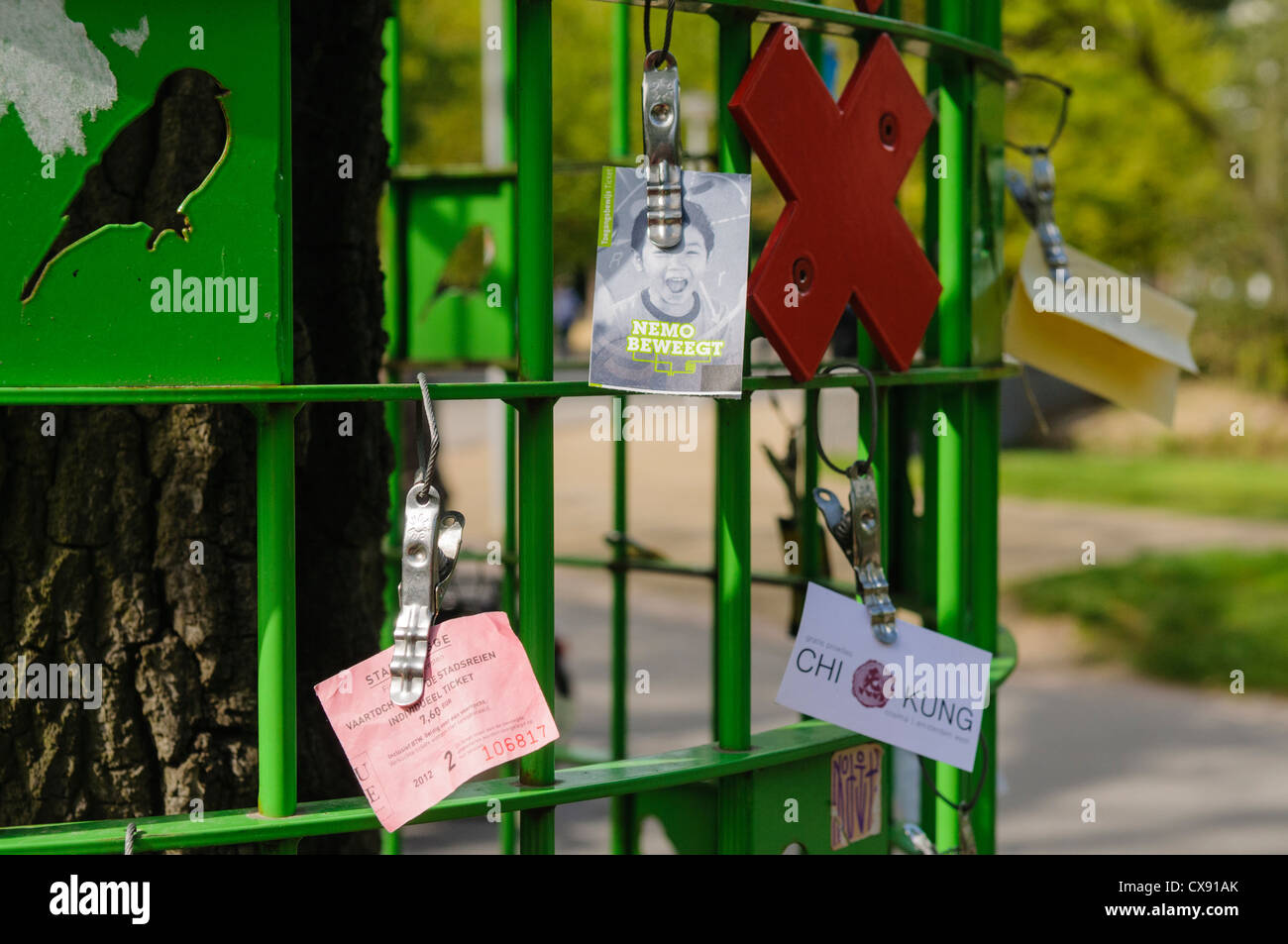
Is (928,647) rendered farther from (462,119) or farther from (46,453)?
(462,119)

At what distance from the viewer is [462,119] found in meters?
20.3

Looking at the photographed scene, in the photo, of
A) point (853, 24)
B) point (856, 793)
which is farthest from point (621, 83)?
point (856, 793)

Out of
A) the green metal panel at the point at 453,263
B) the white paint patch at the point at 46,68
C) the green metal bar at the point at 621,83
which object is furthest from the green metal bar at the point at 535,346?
the green metal panel at the point at 453,263

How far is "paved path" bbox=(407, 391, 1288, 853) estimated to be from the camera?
5.38 meters

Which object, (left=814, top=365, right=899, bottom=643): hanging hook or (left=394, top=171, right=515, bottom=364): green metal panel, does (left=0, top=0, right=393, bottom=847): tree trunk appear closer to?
(left=814, top=365, right=899, bottom=643): hanging hook

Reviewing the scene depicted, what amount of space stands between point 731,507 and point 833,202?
1.35 ft

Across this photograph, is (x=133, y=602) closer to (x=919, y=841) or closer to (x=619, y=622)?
(x=919, y=841)

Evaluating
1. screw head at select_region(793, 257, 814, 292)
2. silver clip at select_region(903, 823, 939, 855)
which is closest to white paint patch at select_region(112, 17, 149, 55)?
screw head at select_region(793, 257, 814, 292)

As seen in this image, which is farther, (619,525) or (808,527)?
(619,525)

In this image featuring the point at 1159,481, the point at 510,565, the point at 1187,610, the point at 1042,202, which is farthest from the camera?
the point at 1159,481

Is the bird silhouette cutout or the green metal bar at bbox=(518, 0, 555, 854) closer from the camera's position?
the green metal bar at bbox=(518, 0, 555, 854)

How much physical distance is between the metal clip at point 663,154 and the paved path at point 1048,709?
2.47 meters

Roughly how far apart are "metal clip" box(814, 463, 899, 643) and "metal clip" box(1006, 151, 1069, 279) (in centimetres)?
63

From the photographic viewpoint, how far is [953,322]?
86.5 inches
